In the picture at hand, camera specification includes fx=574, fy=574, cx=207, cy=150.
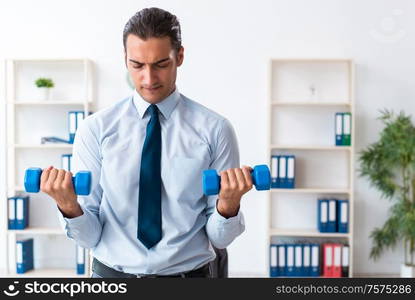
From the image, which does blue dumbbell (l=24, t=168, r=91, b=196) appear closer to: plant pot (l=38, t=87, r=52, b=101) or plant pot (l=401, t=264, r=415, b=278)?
plant pot (l=38, t=87, r=52, b=101)

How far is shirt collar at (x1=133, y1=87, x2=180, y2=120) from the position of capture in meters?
1.42

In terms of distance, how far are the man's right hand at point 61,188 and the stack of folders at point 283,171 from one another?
9.77 ft

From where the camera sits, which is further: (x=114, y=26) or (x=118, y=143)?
(x=114, y=26)

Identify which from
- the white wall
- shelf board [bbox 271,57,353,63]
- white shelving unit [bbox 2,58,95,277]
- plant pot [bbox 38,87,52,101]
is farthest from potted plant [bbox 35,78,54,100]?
shelf board [bbox 271,57,353,63]

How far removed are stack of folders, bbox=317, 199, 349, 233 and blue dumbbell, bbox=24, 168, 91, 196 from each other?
316 centimetres

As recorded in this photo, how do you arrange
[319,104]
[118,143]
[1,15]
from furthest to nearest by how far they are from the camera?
[1,15] < [319,104] < [118,143]


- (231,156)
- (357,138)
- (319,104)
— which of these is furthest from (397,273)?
(231,156)

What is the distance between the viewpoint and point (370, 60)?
433 cm

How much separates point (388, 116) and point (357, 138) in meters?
0.30

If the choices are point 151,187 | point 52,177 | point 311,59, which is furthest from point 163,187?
point 311,59

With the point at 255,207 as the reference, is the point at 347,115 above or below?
above

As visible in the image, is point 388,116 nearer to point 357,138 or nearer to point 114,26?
point 357,138

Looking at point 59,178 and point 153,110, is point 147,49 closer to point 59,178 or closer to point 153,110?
point 153,110

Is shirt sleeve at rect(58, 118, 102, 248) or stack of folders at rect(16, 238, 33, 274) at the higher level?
shirt sleeve at rect(58, 118, 102, 248)
